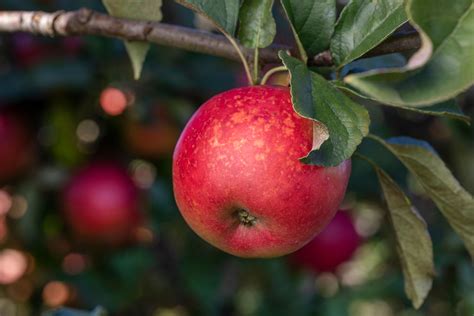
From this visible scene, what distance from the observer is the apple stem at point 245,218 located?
832mm

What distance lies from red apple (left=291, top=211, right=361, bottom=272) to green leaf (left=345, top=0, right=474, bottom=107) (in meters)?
1.39

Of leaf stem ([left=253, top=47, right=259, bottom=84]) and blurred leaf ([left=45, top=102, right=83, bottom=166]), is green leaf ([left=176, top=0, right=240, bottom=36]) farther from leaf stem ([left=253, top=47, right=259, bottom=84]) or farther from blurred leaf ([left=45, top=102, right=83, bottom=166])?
blurred leaf ([left=45, top=102, right=83, bottom=166])

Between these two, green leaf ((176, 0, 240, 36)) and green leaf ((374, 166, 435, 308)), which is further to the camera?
green leaf ((374, 166, 435, 308))

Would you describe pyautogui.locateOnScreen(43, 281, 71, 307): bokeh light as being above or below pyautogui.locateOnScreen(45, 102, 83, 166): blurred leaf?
below

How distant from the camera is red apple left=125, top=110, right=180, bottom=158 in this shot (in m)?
1.82

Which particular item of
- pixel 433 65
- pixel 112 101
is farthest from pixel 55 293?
pixel 433 65

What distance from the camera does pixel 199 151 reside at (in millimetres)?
819

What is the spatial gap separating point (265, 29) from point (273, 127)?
0.15 meters

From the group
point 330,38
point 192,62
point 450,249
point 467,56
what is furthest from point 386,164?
point 467,56

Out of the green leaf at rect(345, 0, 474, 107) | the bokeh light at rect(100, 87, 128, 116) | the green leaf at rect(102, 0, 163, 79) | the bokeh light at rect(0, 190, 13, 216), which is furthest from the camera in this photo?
the bokeh light at rect(0, 190, 13, 216)

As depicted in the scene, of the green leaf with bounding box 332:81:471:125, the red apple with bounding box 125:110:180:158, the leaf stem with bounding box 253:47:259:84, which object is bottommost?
the red apple with bounding box 125:110:180:158

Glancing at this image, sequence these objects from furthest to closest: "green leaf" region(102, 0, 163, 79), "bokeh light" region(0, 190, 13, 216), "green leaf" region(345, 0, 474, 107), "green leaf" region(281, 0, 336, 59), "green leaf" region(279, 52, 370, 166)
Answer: "bokeh light" region(0, 190, 13, 216) → "green leaf" region(102, 0, 163, 79) → "green leaf" region(281, 0, 336, 59) → "green leaf" region(279, 52, 370, 166) → "green leaf" region(345, 0, 474, 107)

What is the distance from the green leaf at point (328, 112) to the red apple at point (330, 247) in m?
1.23

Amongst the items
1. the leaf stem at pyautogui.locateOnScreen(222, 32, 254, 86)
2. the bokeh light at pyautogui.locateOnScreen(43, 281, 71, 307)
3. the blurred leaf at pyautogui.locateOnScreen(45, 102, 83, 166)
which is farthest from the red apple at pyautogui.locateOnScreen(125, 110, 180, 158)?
the leaf stem at pyautogui.locateOnScreen(222, 32, 254, 86)
